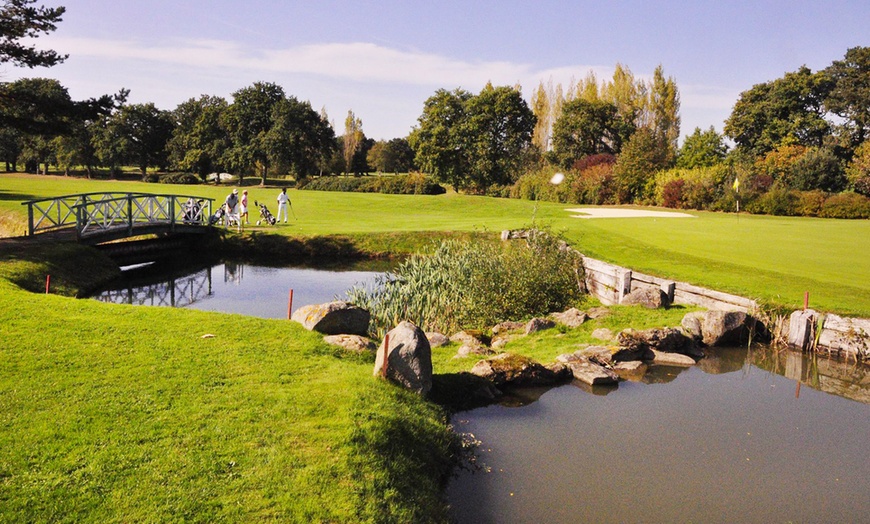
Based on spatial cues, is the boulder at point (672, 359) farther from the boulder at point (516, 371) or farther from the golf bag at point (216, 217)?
the golf bag at point (216, 217)

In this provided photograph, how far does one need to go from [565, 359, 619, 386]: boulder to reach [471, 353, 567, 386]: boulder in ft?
0.99

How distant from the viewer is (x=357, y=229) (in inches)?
1168

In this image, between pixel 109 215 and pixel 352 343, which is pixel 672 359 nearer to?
pixel 352 343

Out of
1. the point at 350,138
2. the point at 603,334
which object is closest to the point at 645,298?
the point at 603,334

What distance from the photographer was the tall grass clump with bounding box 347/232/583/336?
609 inches

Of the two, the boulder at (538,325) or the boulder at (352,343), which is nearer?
the boulder at (352,343)

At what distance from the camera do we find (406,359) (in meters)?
8.65

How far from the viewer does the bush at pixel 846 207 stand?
118ft

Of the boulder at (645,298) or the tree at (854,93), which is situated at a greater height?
the tree at (854,93)

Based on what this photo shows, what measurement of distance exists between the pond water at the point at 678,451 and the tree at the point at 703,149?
43912mm

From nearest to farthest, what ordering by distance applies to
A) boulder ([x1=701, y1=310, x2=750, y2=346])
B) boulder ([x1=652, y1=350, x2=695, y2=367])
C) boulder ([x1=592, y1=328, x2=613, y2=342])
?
boulder ([x1=652, y1=350, x2=695, y2=367])
boulder ([x1=592, y1=328, x2=613, y2=342])
boulder ([x1=701, y1=310, x2=750, y2=346])

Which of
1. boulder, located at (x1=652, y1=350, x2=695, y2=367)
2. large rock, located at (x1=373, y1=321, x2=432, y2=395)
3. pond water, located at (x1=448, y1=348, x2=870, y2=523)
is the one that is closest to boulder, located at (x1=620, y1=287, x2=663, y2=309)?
boulder, located at (x1=652, y1=350, x2=695, y2=367)

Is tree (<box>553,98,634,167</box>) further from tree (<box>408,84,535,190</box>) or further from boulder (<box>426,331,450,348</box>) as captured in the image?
boulder (<box>426,331,450,348</box>)

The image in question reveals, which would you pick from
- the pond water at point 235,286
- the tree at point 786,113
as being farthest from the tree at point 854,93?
the pond water at point 235,286
